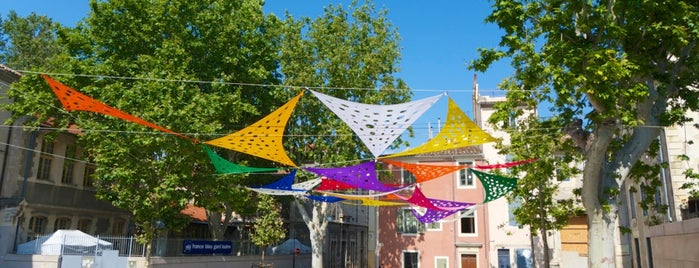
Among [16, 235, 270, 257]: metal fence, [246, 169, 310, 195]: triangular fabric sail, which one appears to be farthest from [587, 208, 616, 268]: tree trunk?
[16, 235, 270, 257]: metal fence

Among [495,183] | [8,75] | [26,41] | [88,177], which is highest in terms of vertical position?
[26,41]

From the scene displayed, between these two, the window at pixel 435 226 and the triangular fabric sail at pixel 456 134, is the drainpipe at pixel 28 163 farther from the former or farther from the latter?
the window at pixel 435 226

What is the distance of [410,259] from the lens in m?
31.7

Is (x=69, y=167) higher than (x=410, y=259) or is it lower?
higher

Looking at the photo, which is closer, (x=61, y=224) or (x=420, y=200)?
(x=420, y=200)

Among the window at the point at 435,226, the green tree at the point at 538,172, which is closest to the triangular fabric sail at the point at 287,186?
the green tree at the point at 538,172

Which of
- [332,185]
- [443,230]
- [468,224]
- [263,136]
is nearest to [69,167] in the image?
[332,185]

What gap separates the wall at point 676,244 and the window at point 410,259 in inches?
665

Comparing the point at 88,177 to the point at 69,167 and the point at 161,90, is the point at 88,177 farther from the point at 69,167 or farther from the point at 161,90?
the point at 161,90

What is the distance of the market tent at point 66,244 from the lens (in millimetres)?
19359

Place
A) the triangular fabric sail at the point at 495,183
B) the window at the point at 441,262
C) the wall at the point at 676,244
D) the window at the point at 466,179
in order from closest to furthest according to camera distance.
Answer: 1. the wall at the point at 676,244
2. the triangular fabric sail at the point at 495,183
3. the window at the point at 441,262
4. the window at the point at 466,179

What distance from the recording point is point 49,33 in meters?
36.7

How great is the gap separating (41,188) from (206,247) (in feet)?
24.7

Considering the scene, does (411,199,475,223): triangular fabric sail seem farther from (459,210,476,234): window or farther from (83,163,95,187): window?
(83,163,95,187): window
